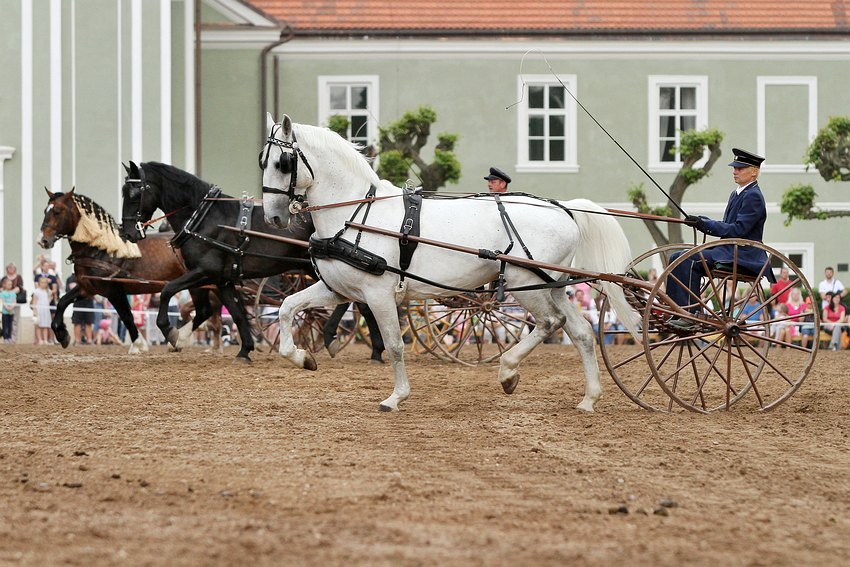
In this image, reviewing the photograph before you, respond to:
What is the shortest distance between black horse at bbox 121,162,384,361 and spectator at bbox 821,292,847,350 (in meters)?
10.1

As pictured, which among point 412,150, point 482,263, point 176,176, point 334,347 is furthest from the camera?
point 412,150

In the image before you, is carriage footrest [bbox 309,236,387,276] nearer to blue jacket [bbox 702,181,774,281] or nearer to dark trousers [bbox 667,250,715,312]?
dark trousers [bbox 667,250,715,312]

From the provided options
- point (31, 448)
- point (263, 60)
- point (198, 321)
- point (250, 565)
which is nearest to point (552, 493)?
point (250, 565)

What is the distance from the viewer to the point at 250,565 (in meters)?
4.70

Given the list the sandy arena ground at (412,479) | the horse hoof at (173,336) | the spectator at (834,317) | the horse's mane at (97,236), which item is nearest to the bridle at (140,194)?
the horse hoof at (173,336)

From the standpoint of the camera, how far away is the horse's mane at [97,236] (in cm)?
1570

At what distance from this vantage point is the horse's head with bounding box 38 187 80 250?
610 inches

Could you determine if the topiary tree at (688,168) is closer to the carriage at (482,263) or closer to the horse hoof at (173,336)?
the horse hoof at (173,336)

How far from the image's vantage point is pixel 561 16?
2841 cm

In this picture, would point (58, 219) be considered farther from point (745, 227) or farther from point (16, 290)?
point (745, 227)

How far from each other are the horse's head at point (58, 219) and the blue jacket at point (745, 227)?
29.0 feet

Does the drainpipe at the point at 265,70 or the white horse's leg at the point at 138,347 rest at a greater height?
the drainpipe at the point at 265,70

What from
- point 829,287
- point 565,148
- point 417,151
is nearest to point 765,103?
point 565,148

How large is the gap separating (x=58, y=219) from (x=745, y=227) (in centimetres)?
909
